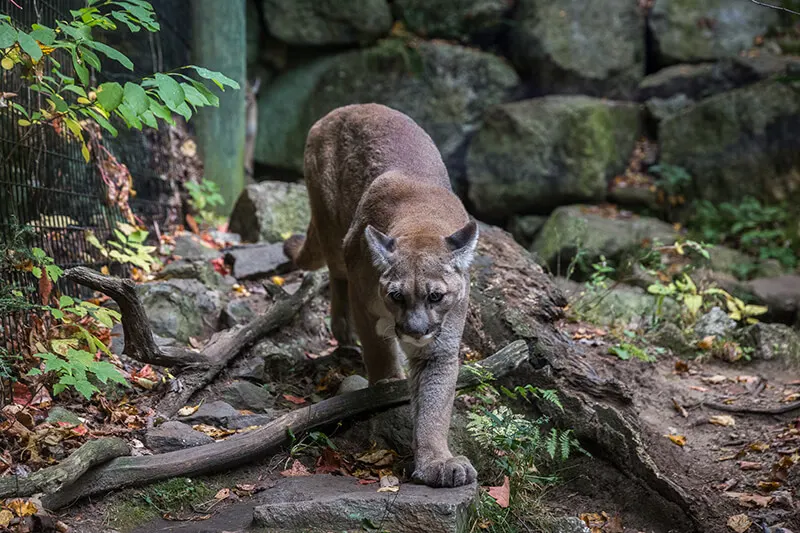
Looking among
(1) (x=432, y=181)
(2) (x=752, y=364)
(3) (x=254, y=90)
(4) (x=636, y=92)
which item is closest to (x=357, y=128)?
(1) (x=432, y=181)

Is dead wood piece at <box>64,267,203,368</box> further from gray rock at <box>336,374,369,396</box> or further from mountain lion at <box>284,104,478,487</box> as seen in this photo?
mountain lion at <box>284,104,478,487</box>

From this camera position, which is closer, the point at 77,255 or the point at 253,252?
the point at 77,255

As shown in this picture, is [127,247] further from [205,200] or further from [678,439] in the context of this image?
[678,439]

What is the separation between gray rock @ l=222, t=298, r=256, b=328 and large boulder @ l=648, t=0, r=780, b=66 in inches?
401

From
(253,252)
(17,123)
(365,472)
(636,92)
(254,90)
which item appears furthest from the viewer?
(636,92)

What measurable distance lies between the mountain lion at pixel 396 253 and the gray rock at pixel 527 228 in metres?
6.26

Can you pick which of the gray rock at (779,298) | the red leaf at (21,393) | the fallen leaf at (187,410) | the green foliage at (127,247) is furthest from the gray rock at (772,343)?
the red leaf at (21,393)

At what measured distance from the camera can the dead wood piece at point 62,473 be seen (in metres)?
3.62

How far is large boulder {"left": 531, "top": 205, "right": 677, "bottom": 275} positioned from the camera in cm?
1104

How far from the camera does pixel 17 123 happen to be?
5.16 meters

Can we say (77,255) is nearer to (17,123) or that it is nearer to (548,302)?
(17,123)

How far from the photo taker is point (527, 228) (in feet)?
42.4

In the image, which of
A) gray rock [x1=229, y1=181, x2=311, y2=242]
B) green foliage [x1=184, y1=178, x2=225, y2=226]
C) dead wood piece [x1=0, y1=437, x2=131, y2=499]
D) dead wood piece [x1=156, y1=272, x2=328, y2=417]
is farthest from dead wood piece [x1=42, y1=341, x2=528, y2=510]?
green foliage [x1=184, y1=178, x2=225, y2=226]

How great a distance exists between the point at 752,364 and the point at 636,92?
25.2 feet
